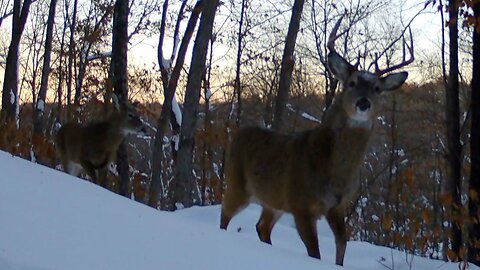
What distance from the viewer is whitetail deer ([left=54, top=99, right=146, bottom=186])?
1436 cm

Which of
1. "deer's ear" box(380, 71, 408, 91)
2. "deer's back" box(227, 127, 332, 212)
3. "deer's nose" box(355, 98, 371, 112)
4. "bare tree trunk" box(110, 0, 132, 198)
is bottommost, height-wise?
"deer's back" box(227, 127, 332, 212)

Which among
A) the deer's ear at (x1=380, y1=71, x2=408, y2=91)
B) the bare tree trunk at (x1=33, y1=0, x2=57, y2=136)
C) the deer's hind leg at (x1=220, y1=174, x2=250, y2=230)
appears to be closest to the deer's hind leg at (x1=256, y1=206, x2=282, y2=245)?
the deer's hind leg at (x1=220, y1=174, x2=250, y2=230)

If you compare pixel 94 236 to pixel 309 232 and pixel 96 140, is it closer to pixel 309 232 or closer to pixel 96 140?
pixel 309 232

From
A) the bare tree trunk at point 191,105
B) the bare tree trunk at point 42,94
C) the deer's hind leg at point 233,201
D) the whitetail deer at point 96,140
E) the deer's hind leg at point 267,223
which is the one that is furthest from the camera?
the bare tree trunk at point 42,94

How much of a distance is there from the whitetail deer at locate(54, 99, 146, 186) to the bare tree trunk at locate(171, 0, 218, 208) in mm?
1782

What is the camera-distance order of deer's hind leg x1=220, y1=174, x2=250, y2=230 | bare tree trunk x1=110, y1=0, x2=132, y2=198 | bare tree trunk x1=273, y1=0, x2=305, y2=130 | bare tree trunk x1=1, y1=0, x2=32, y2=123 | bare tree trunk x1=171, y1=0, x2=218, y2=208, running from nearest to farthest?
deer's hind leg x1=220, y1=174, x2=250, y2=230
bare tree trunk x1=171, y1=0, x2=218, y2=208
bare tree trunk x1=110, y1=0, x2=132, y2=198
bare tree trunk x1=273, y1=0, x2=305, y2=130
bare tree trunk x1=1, y1=0, x2=32, y2=123

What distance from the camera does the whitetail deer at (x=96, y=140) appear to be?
14.4 m

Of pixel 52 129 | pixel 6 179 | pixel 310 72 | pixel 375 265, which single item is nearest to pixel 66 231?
pixel 6 179

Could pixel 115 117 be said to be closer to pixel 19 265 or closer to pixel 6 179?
pixel 6 179

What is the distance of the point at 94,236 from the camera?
13.2 feet

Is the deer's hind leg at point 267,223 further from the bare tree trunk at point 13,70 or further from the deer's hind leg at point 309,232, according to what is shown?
the bare tree trunk at point 13,70

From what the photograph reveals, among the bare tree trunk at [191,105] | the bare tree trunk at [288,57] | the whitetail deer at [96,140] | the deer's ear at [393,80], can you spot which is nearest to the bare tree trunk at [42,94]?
the whitetail deer at [96,140]

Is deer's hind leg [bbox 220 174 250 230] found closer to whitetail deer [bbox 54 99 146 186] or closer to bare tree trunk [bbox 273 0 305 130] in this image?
whitetail deer [bbox 54 99 146 186]

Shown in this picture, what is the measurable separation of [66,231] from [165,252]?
486 mm
